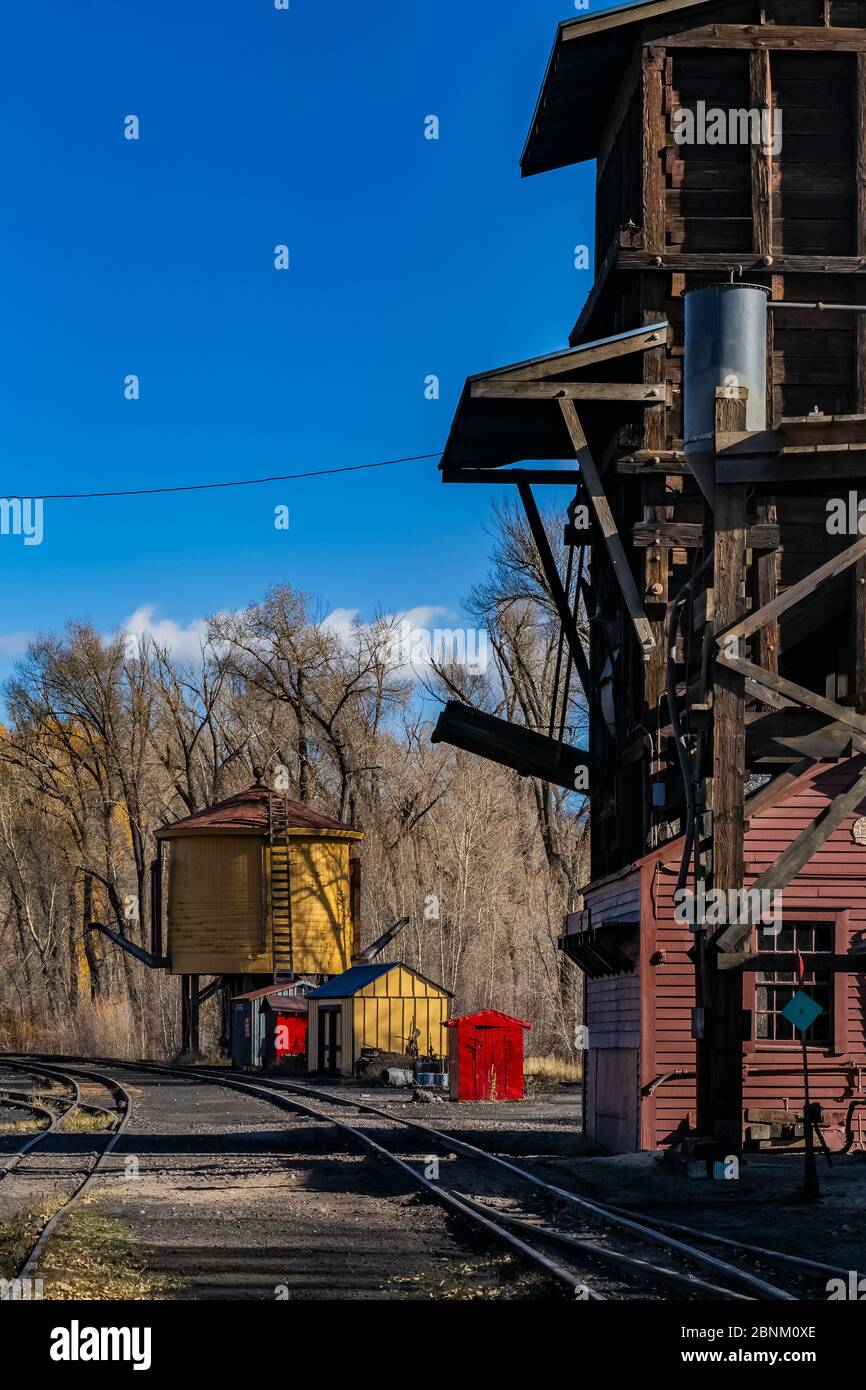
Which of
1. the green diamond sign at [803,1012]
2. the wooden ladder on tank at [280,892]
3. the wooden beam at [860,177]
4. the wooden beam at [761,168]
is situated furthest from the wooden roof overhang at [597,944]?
the wooden ladder on tank at [280,892]

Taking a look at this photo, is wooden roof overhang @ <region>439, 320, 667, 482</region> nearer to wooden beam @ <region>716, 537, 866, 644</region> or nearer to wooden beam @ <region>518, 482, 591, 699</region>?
wooden beam @ <region>518, 482, 591, 699</region>

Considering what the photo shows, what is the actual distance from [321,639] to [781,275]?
3957 centimetres

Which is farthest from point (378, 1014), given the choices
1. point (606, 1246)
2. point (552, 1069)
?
point (606, 1246)

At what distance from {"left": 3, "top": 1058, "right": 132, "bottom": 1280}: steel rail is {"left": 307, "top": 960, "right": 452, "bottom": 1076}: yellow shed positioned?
5.51 metres

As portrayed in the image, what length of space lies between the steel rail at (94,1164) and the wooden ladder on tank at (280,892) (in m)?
6.57

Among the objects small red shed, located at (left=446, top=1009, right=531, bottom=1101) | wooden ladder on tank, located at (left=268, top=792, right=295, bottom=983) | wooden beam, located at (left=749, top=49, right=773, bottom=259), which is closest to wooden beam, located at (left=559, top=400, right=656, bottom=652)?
wooden beam, located at (left=749, top=49, right=773, bottom=259)

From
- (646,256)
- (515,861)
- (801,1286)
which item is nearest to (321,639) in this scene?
(515,861)

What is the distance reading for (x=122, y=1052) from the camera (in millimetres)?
55969

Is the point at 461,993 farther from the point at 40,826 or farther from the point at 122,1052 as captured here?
the point at 40,826

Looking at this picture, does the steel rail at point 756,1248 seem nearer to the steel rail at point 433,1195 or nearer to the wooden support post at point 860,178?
the steel rail at point 433,1195

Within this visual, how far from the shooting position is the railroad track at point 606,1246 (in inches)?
398

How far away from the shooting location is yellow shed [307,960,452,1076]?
4119 centimetres

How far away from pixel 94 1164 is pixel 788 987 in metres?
7.88

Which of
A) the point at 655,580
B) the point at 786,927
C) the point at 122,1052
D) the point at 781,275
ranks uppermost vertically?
the point at 781,275
